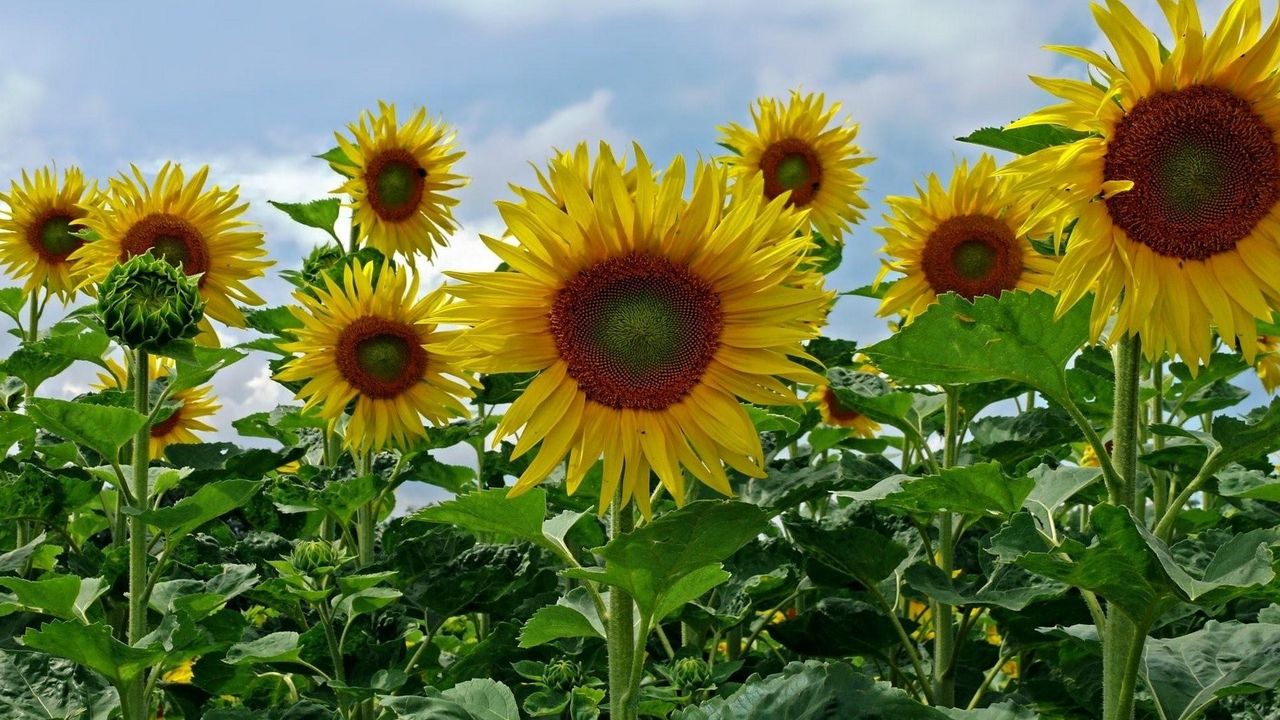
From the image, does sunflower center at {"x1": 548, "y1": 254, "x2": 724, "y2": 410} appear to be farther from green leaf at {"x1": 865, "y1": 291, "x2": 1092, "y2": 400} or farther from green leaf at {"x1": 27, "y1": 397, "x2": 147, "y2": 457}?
green leaf at {"x1": 27, "y1": 397, "x2": 147, "y2": 457}

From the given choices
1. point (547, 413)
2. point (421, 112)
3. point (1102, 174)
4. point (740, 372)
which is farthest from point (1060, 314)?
point (421, 112)

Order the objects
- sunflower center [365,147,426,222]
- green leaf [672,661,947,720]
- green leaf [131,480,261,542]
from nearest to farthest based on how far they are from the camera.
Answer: green leaf [672,661,947,720]
green leaf [131,480,261,542]
sunflower center [365,147,426,222]

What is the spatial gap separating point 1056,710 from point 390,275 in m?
2.89

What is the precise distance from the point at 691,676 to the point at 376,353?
2.01m

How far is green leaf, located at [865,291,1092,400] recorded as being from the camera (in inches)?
98.5

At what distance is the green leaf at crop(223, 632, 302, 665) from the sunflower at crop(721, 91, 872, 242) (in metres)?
3.89

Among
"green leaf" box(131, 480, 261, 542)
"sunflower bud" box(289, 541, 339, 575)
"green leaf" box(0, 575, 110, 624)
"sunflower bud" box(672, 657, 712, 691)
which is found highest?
"green leaf" box(131, 480, 261, 542)

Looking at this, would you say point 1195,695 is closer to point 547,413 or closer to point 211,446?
point 547,413

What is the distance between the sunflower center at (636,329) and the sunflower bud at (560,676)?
1091mm

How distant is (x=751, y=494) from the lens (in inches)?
157

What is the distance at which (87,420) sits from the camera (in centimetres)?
321

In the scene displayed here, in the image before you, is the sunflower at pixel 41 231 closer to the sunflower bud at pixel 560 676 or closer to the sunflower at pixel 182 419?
the sunflower at pixel 182 419

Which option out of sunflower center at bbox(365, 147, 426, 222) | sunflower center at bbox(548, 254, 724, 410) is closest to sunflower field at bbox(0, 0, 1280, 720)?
sunflower center at bbox(548, 254, 724, 410)

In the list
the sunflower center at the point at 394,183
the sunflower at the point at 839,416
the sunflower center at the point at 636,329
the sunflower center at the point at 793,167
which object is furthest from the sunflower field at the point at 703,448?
the sunflower center at the point at 793,167
